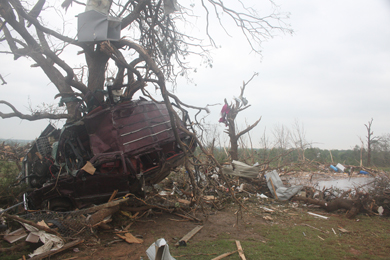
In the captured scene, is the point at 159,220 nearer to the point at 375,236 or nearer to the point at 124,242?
the point at 124,242

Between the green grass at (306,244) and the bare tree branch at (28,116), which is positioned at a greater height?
the bare tree branch at (28,116)

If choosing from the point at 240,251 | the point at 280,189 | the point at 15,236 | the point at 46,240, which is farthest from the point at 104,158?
the point at 280,189

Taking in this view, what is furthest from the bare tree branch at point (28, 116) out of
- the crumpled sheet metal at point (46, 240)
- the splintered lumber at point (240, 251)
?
the splintered lumber at point (240, 251)

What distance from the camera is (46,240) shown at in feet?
14.2

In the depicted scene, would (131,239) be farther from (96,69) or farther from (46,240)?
(96,69)

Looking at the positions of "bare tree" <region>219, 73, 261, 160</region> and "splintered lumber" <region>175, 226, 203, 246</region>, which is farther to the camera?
"bare tree" <region>219, 73, 261, 160</region>

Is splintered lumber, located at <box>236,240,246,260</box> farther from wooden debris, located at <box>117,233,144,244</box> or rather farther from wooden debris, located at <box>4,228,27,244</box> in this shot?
wooden debris, located at <box>4,228,27,244</box>

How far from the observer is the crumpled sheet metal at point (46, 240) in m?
4.20

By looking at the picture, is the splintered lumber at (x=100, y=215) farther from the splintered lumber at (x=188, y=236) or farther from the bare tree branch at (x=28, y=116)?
the bare tree branch at (x=28, y=116)

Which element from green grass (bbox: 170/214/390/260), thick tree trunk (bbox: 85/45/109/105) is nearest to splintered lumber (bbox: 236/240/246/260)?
green grass (bbox: 170/214/390/260)

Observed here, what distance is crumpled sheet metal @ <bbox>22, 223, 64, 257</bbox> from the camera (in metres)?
4.20

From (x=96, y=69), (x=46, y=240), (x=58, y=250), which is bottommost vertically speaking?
(x=58, y=250)

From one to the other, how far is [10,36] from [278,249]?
1063 cm

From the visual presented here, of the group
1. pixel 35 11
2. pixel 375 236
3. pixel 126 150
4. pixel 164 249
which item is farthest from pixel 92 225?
pixel 35 11
